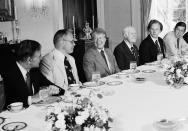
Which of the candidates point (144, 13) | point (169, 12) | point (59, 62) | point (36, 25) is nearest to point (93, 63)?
point (59, 62)

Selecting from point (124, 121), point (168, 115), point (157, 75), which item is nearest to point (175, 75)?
point (157, 75)

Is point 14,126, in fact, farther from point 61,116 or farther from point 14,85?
point 14,85

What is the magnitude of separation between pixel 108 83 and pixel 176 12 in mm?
3956

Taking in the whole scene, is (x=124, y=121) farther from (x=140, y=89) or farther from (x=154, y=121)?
(x=140, y=89)

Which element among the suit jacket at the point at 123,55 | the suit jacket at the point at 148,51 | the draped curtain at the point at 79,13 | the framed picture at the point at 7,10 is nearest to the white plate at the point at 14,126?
the suit jacket at the point at 123,55

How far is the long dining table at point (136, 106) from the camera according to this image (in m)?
2.02

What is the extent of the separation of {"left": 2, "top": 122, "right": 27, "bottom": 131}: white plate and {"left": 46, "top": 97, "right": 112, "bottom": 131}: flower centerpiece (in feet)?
1.46

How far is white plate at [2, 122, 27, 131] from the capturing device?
198 centimetres

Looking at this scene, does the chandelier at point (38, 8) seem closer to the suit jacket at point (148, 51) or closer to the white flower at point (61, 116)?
the suit jacket at point (148, 51)

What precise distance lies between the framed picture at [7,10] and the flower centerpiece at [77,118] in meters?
4.05

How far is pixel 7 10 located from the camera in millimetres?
5441

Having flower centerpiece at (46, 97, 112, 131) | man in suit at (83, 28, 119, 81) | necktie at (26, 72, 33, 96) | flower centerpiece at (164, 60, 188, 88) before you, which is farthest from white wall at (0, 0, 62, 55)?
flower centerpiece at (46, 97, 112, 131)

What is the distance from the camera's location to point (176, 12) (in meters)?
6.54

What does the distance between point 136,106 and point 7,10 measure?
3.84 metres
